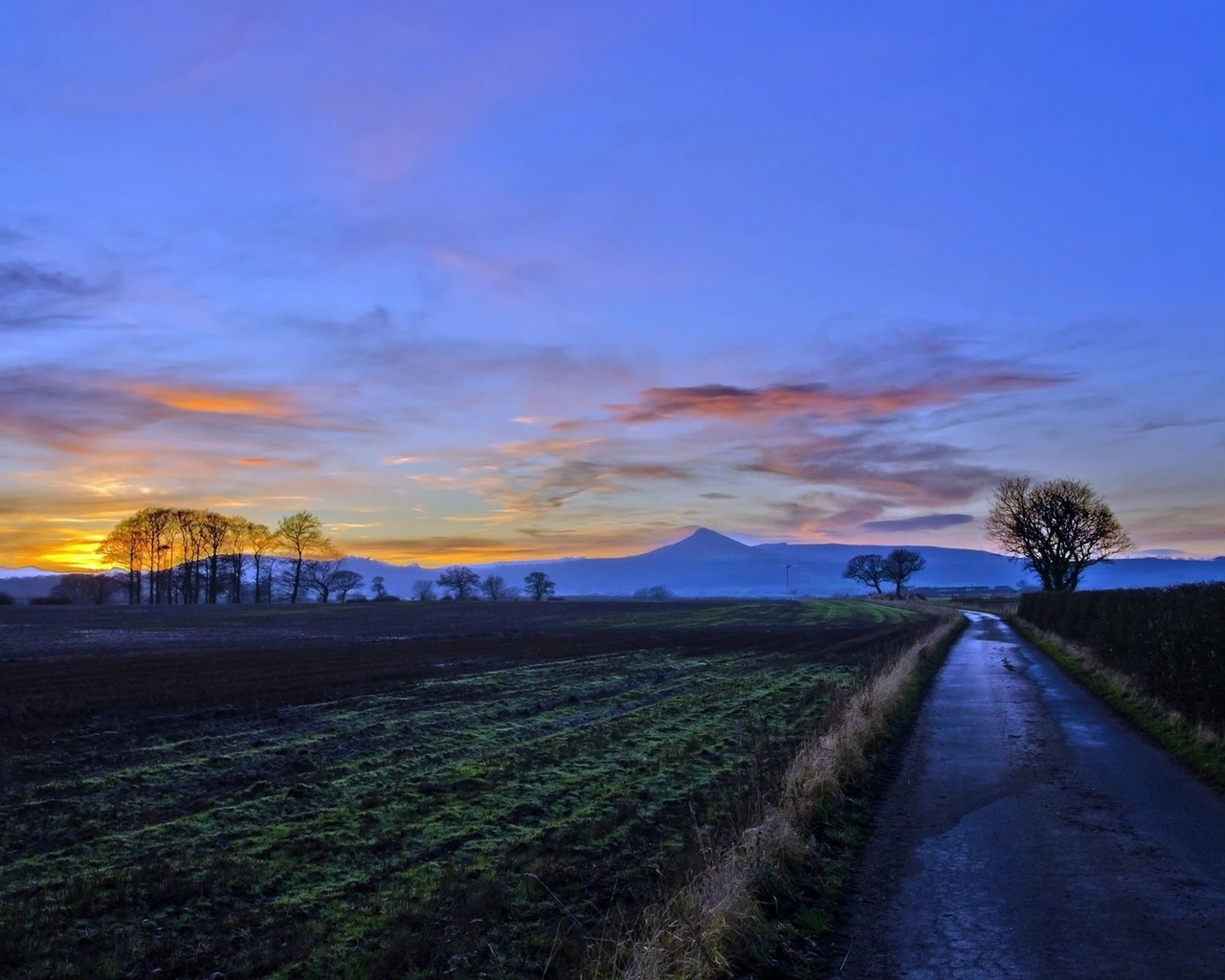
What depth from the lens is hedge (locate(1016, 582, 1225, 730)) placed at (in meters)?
14.4

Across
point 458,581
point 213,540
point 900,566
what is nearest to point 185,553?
point 213,540

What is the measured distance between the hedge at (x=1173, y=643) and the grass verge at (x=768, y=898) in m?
7.22

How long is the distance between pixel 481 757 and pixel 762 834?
7.01 meters

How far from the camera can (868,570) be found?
181 m

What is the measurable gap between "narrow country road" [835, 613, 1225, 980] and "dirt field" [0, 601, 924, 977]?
184 cm

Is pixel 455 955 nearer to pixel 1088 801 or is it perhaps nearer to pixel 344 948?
pixel 344 948

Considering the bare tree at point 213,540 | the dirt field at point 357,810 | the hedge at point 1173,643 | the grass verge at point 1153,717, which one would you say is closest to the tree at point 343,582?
the bare tree at point 213,540

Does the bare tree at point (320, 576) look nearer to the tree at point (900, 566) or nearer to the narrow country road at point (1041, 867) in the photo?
the tree at point (900, 566)

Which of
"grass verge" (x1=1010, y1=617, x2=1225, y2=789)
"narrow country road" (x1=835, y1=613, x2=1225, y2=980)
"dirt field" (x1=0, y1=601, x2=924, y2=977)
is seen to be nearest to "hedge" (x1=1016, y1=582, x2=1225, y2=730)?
"grass verge" (x1=1010, y1=617, x2=1225, y2=789)

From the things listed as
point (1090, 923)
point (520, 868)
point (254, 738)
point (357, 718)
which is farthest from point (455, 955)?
point (357, 718)

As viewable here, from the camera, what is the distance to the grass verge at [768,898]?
5.71m

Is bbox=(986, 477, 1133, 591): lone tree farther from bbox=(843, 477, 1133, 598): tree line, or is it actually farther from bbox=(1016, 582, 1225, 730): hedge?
bbox=(1016, 582, 1225, 730): hedge

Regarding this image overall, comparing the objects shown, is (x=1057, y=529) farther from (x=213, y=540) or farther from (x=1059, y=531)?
(x=213, y=540)

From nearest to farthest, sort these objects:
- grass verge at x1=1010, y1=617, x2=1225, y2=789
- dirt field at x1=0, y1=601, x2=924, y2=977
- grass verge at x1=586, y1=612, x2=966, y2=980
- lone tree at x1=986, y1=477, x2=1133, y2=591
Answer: grass verge at x1=586, y1=612, x2=966, y2=980
dirt field at x1=0, y1=601, x2=924, y2=977
grass verge at x1=1010, y1=617, x2=1225, y2=789
lone tree at x1=986, y1=477, x2=1133, y2=591
